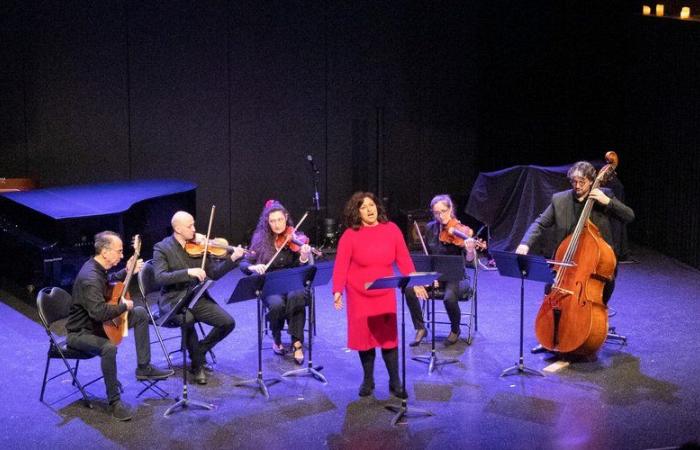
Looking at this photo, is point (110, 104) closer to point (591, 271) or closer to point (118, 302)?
point (118, 302)

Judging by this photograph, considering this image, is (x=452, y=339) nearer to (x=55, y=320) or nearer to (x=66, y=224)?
(x=55, y=320)

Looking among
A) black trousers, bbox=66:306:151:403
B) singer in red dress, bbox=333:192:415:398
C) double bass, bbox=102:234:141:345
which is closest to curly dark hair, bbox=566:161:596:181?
singer in red dress, bbox=333:192:415:398

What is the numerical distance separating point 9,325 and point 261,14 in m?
5.47

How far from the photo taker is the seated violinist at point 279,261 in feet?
23.1

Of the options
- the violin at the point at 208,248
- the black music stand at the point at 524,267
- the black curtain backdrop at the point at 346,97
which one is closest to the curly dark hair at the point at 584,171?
the black music stand at the point at 524,267

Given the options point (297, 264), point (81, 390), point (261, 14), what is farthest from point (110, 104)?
point (81, 390)

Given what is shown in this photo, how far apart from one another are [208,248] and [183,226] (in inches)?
15.2

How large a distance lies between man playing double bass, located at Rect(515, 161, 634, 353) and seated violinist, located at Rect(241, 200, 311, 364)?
179cm

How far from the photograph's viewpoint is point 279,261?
7.16m

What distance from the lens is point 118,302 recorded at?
6.12 meters

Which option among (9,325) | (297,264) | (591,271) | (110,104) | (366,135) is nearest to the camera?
(591,271)

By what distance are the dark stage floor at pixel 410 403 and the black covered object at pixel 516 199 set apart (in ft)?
8.52

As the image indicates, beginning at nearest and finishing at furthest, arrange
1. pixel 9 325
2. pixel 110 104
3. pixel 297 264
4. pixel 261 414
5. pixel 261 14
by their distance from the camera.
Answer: pixel 261 414 → pixel 297 264 → pixel 9 325 → pixel 110 104 → pixel 261 14

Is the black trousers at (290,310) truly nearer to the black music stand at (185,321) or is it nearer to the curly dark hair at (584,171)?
the black music stand at (185,321)
